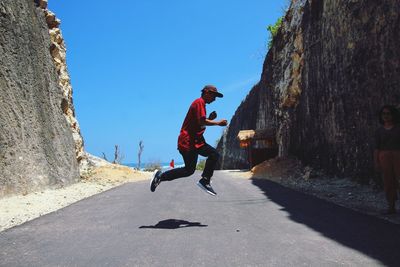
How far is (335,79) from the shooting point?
1483 centimetres

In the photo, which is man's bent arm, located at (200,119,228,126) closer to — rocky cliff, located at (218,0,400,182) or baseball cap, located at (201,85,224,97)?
baseball cap, located at (201,85,224,97)

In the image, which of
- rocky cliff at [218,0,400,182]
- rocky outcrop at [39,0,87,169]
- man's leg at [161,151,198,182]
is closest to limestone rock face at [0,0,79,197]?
rocky outcrop at [39,0,87,169]

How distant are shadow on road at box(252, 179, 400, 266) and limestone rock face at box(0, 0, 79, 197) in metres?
6.81

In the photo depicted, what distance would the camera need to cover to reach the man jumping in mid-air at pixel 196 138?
255 inches

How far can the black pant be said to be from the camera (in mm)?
6543

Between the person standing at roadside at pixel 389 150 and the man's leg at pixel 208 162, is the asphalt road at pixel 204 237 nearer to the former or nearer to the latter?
the man's leg at pixel 208 162

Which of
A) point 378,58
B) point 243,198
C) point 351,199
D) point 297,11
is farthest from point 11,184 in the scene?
point 297,11

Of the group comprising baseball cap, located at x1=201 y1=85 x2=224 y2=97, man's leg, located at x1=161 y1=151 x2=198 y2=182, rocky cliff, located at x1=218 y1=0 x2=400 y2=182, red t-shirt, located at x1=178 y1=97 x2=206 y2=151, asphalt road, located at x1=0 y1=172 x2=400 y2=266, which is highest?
rocky cliff, located at x1=218 y1=0 x2=400 y2=182

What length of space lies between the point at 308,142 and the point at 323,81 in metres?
3.38

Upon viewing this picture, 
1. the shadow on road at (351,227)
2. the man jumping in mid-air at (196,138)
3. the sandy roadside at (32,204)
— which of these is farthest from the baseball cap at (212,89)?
the sandy roadside at (32,204)

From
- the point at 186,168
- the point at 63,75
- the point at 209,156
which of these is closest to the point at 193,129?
the point at 209,156

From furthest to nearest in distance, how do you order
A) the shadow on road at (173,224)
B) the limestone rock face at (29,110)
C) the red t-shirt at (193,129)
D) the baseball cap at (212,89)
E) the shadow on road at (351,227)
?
1. the limestone rock face at (29,110)
2. the baseball cap at (212,89)
3. the red t-shirt at (193,129)
4. the shadow on road at (173,224)
5. the shadow on road at (351,227)

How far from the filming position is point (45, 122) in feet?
45.5

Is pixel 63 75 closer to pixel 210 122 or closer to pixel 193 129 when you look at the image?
pixel 193 129
